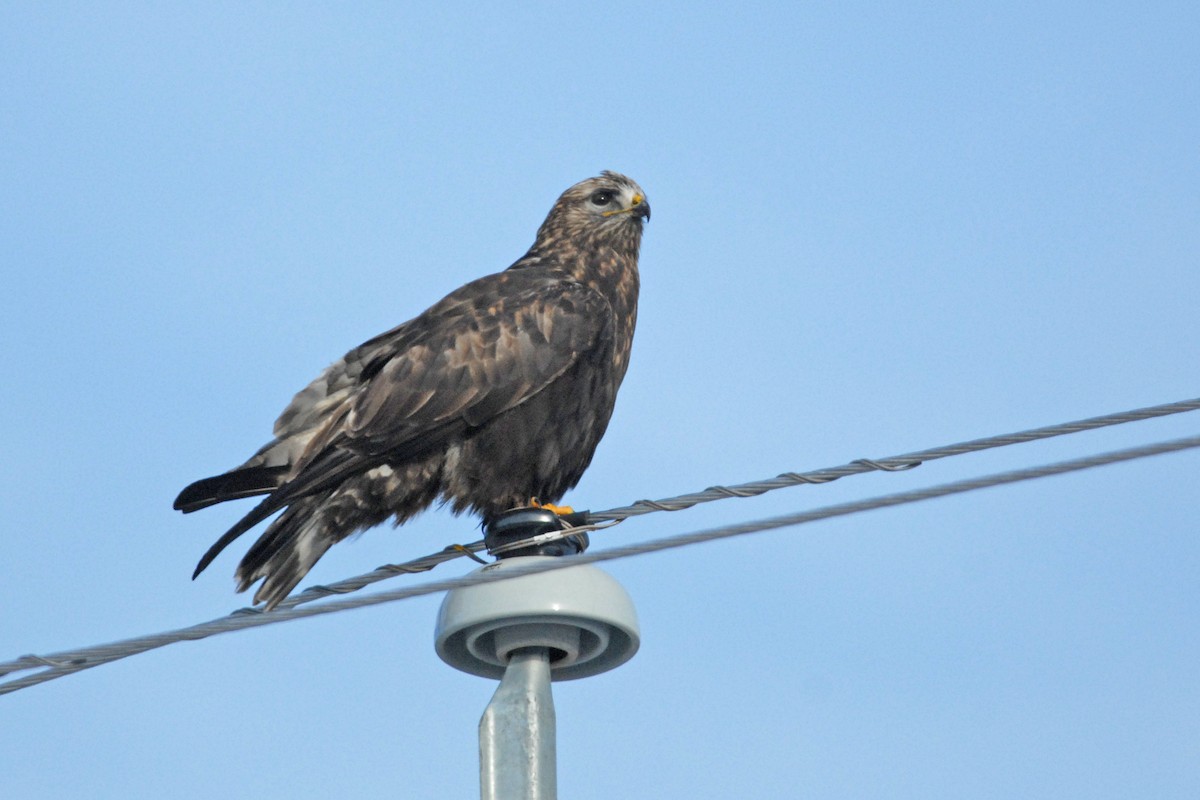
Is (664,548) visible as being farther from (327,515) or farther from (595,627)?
(327,515)

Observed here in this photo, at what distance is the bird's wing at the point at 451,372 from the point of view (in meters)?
7.36

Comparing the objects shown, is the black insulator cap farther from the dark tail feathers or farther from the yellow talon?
the dark tail feathers

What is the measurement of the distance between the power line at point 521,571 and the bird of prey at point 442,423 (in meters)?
2.62

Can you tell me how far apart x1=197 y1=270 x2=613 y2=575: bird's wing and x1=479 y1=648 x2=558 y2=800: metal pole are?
2672 millimetres

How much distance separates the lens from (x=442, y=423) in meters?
7.54

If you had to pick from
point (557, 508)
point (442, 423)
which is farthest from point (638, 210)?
point (557, 508)

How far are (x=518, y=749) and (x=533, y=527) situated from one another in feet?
4.07

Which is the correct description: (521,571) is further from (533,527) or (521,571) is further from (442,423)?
(442,423)

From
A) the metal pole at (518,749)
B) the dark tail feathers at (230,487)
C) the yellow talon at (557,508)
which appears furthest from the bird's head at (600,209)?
the metal pole at (518,749)

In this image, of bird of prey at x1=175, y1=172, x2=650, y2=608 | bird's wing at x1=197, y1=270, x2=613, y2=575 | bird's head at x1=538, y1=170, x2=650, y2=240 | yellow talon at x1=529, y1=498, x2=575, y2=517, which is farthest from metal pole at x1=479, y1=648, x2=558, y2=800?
bird's head at x1=538, y1=170, x2=650, y2=240

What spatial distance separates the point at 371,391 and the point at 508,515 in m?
2.24

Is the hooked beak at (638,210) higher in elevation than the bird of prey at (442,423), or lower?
higher

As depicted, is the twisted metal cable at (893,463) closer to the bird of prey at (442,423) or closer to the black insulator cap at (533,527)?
the black insulator cap at (533,527)

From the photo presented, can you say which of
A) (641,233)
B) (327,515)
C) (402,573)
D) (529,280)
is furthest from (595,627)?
(641,233)
